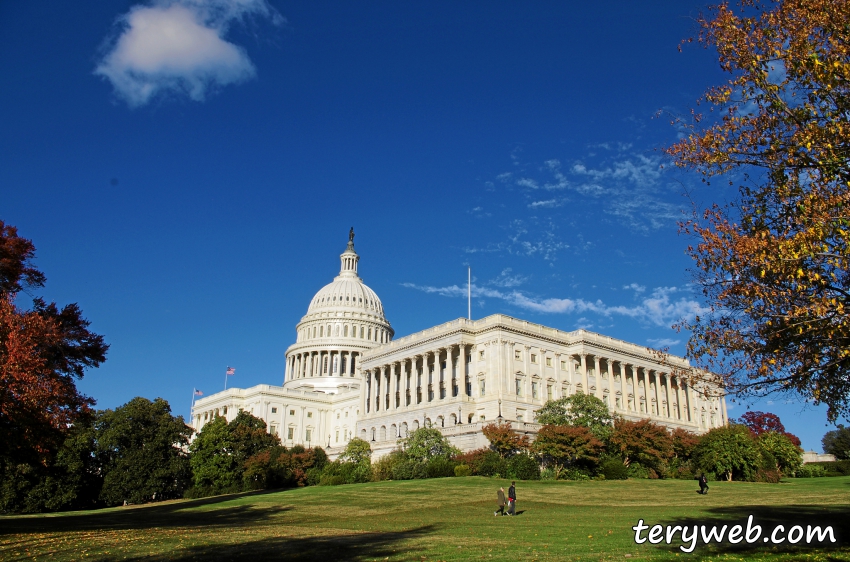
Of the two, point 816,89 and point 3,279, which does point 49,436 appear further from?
point 816,89

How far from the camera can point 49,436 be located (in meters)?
27.1

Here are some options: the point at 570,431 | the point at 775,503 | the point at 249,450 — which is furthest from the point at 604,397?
the point at 775,503

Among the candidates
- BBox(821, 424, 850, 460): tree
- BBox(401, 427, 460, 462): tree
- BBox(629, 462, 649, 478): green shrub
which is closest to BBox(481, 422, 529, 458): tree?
BBox(401, 427, 460, 462): tree

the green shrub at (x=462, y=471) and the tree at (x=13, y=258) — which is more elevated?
the tree at (x=13, y=258)

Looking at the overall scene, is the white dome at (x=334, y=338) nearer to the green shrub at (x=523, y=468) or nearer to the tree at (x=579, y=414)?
the tree at (x=579, y=414)

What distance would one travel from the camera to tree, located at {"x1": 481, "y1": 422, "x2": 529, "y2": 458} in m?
64.7

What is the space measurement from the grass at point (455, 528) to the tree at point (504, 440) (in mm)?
13576

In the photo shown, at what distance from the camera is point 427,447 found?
7038cm

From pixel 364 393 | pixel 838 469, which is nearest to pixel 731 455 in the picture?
pixel 838 469

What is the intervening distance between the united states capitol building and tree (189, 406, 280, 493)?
15.6 m

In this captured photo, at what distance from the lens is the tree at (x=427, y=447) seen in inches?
2739

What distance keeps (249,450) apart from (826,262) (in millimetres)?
71682

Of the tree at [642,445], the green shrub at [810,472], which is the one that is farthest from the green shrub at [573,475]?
the green shrub at [810,472]

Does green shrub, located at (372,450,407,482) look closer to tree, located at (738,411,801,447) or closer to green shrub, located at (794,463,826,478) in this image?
green shrub, located at (794,463,826,478)
